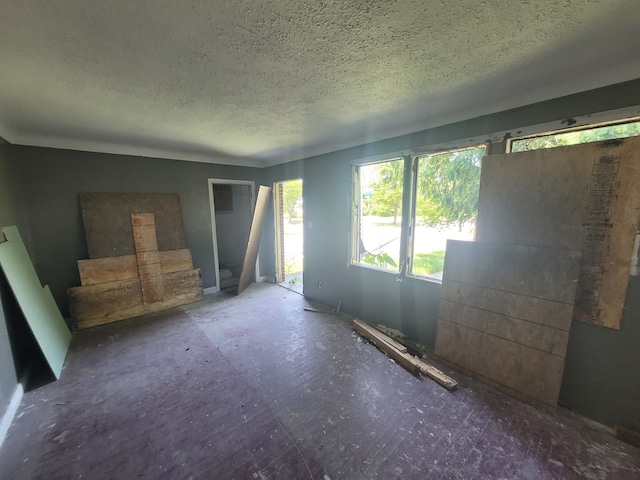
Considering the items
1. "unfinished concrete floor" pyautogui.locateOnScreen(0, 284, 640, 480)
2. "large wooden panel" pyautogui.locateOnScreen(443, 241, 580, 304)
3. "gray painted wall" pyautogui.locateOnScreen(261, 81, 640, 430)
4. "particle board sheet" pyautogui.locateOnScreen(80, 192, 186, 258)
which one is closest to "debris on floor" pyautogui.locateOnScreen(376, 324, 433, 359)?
"gray painted wall" pyautogui.locateOnScreen(261, 81, 640, 430)

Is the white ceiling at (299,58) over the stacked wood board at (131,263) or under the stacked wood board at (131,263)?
over

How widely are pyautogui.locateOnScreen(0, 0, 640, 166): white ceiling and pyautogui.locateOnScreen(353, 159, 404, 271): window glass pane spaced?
0.71 m

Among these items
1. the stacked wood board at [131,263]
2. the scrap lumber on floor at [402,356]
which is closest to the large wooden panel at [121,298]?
the stacked wood board at [131,263]

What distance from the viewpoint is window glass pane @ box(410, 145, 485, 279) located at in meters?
2.24

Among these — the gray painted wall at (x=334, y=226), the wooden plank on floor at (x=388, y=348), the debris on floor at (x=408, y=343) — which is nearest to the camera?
the gray painted wall at (x=334, y=226)

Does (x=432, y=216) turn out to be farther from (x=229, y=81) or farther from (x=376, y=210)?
(x=229, y=81)

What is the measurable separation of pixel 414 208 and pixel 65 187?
4.45m

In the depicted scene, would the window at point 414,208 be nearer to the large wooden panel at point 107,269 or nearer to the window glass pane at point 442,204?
the window glass pane at point 442,204

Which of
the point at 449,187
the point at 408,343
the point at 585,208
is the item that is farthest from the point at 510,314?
the point at 449,187

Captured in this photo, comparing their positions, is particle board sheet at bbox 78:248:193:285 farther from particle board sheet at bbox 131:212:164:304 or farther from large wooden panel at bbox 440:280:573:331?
large wooden panel at bbox 440:280:573:331

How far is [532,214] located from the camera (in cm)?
183

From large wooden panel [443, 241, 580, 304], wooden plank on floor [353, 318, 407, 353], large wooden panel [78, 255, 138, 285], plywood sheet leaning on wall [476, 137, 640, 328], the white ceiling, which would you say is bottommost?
Answer: wooden plank on floor [353, 318, 407, 353]

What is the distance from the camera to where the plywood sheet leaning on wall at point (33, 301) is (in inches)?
83.1

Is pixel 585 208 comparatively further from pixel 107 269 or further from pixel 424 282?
pixel 107 269
